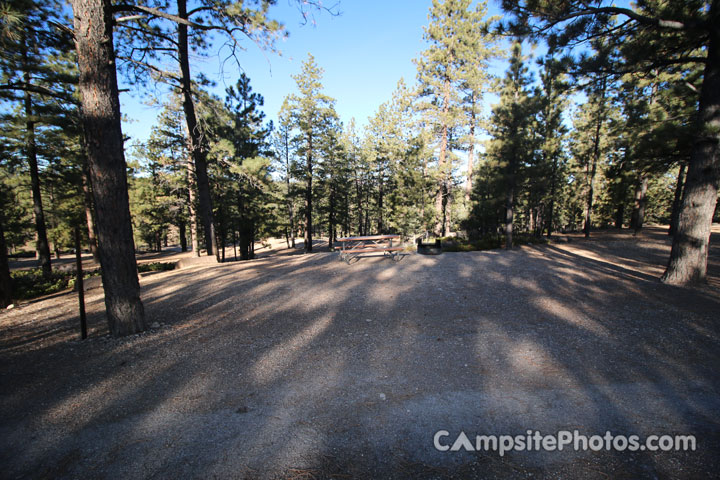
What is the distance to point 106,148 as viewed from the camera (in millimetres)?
4309

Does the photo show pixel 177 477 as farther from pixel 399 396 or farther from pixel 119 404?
pixel 399 396

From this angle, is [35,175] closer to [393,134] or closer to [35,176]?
[35,176]

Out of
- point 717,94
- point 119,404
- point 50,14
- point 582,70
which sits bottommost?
point 119,404

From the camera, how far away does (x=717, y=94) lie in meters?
6.30

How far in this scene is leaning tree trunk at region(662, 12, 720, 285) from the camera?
6.29m

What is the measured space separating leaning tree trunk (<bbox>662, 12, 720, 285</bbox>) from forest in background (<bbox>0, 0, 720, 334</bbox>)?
0.10 ft

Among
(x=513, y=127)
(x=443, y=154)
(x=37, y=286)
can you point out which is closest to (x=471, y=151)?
(x=443, y=154)

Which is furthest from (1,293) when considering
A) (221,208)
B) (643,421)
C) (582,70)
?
(582,70)

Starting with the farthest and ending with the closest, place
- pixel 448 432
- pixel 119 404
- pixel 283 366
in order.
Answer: pixel 283 366 < pixel 119 404 < pixel 448 432

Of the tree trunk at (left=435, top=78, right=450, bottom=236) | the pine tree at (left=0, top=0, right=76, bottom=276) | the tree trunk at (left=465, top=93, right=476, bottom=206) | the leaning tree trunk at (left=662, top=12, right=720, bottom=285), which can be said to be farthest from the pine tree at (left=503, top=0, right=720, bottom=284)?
the tree trunk at (left=465, top=93, right=476, bottom=206)

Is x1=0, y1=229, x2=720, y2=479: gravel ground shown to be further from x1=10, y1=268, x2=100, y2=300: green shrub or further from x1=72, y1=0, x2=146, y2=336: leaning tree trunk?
x1=10, y1=268, x2=100, y2=300: green shrub

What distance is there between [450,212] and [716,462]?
82.5ft

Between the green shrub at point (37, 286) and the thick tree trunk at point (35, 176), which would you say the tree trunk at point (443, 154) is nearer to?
the green shrub at point (37, 286)

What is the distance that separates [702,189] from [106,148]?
12428 millimetres
